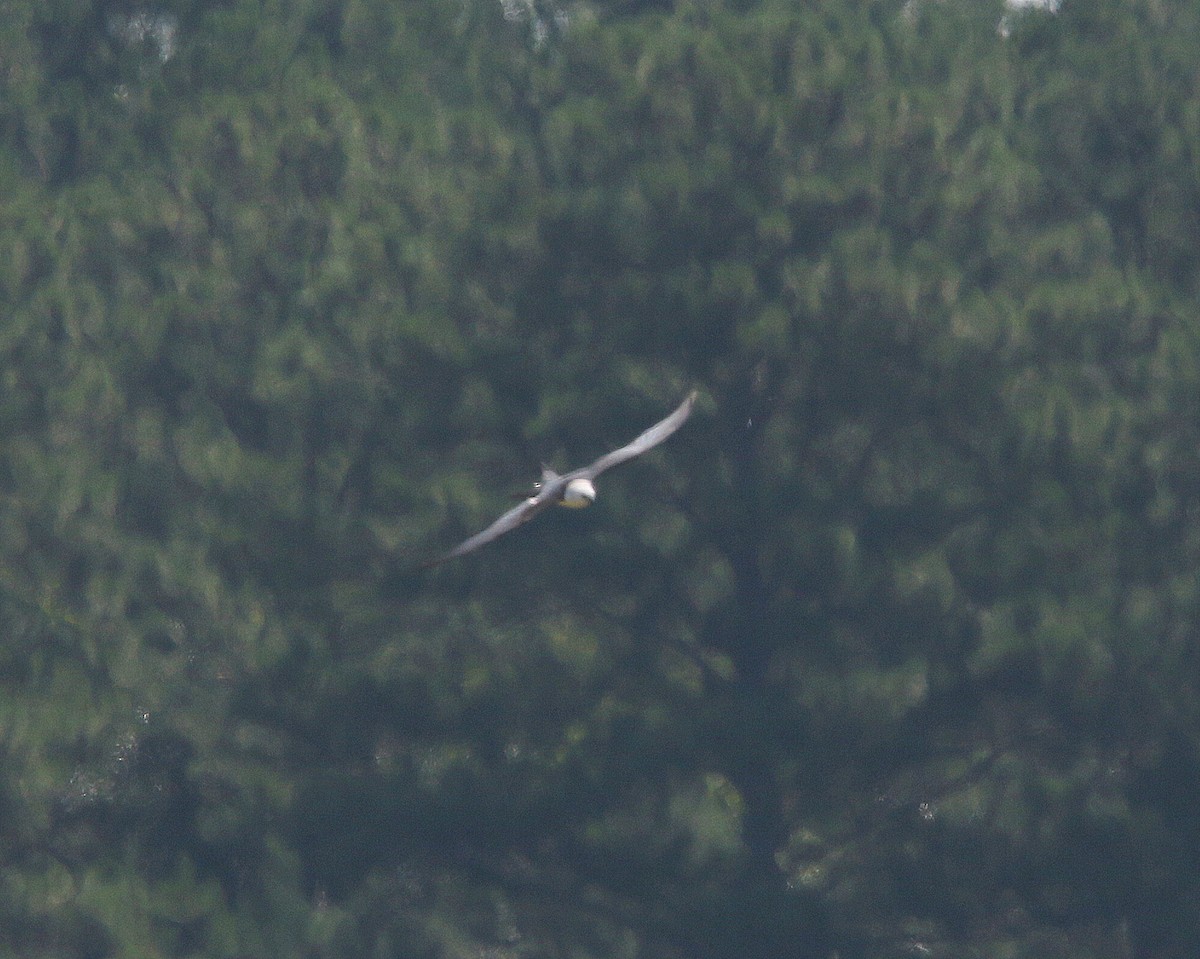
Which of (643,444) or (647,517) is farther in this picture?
(647,517)

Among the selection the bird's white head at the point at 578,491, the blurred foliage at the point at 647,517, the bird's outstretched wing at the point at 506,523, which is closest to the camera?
the bird's outstretched wing at the point at 506,523

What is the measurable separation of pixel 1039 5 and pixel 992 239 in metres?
1.80

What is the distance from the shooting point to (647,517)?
13109mm

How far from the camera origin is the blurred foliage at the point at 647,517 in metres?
12.9

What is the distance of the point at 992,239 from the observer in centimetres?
1304

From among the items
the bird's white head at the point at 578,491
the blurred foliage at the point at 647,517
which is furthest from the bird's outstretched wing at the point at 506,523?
the blurred foliage at the point at 647,517

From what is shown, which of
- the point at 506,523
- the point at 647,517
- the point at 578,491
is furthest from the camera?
the point at 647,517

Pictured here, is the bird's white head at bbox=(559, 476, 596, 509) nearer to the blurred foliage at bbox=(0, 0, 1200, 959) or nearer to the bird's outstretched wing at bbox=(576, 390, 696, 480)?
the bird's outstretched wing at bbox=(576, 390, 696, 480)

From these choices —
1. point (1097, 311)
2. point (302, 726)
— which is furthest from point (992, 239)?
point (302, 726)

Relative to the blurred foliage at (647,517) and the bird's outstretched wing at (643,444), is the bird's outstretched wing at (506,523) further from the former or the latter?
the blurred foliage at (647,517)

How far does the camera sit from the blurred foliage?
12930 mm

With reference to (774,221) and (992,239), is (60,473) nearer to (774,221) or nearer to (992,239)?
(774,221)

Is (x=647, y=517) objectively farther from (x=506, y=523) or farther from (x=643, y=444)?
(x=506, y=523)

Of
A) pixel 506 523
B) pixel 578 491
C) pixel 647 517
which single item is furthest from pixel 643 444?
pixel 647 517
